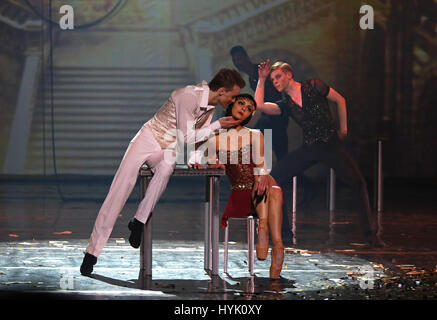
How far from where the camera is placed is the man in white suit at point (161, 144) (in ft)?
17.5

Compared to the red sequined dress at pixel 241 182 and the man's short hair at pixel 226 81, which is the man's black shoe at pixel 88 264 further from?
the man's short hair at pixel 226 81

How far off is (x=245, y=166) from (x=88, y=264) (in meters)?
1.24

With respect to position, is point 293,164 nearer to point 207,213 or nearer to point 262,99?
point 262,99

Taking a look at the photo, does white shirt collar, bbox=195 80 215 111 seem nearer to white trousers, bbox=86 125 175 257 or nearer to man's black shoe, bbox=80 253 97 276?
white trousers, bbox=86 125 175 257

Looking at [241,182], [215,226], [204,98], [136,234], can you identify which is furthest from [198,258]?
[204,98]

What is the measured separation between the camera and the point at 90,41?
1419 cm

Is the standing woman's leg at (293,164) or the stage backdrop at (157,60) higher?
the stage backdrop at (157,60)

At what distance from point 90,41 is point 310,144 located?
24.7ft

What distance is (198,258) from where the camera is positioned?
6316mm

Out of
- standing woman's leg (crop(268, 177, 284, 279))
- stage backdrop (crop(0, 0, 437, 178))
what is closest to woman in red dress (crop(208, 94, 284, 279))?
standing woman's leg (crop(268, 177, 284, 279))

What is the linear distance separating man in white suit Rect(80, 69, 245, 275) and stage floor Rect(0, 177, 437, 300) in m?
0.33

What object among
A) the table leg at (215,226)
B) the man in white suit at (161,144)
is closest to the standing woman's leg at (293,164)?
the table leg at (215,226)

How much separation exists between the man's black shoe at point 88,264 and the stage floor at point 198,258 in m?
0.07

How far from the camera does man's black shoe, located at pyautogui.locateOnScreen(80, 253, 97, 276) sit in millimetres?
5418
